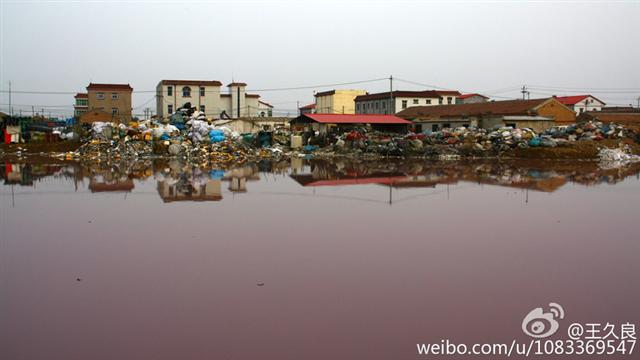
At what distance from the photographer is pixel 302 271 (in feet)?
20.8

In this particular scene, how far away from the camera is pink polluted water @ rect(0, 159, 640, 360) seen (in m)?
4.54

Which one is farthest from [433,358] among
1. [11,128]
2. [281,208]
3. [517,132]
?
[11,128]

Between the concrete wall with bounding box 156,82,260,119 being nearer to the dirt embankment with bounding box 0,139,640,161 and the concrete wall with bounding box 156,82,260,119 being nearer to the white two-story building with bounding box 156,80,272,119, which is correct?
the white two-story building with bounding box 156,80,272,119

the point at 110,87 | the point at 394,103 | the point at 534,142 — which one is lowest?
the point at 534,142

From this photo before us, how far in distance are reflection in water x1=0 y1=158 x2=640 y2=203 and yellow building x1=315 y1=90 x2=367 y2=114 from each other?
29379 mm

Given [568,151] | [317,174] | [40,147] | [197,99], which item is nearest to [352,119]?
[568,151]

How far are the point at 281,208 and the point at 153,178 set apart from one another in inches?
281

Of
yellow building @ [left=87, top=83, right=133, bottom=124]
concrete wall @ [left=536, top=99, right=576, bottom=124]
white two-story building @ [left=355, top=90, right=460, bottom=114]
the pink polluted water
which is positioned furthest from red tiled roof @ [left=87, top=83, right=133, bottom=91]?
the pink polluted water

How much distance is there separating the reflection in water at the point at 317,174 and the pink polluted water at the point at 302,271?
1.47m

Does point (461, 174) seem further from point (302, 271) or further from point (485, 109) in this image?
point (485, 109)

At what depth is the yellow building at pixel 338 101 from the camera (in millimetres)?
52938

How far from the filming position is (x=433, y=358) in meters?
4.25

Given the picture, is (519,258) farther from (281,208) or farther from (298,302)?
(281,208)

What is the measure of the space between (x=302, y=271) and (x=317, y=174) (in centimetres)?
1240
